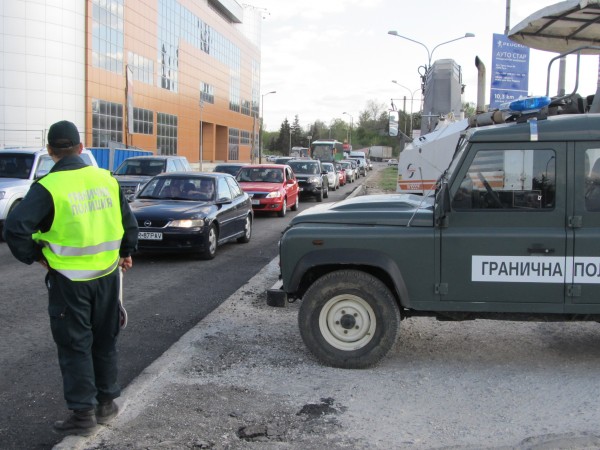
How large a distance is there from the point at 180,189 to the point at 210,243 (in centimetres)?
147

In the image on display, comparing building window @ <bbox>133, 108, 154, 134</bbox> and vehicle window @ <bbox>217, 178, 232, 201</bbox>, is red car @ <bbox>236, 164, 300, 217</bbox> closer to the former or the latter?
vehicle window @ <bbox>217, 178, 232, 201</bbox>

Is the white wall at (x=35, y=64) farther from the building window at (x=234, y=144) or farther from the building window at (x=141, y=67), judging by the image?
the building window at (x=234, y=144)

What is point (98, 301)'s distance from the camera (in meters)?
3.87

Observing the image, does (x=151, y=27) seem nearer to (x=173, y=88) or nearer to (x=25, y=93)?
(x=173, y=88)

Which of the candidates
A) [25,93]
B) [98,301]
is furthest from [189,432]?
[25,93]

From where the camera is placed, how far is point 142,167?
18562 millimetres

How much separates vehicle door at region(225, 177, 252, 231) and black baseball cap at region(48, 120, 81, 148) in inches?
325

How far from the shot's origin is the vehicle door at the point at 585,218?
16.1ft

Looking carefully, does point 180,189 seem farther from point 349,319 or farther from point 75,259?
point 75,259

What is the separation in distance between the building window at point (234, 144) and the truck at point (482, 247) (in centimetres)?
8155

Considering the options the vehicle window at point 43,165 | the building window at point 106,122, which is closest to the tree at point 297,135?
the building window at point 106,122

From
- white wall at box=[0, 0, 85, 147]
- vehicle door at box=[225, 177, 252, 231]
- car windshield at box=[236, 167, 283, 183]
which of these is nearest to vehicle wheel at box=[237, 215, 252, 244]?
vehicle door at box=[225, 177, 252, 231]

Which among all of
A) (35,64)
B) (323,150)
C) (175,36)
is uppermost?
(175,36)

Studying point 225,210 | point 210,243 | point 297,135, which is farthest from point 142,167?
point 297,135
